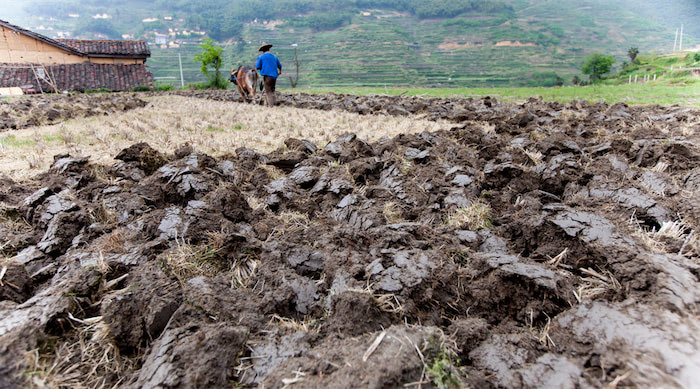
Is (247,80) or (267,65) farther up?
(267,65)

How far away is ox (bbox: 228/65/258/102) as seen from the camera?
14.4 m

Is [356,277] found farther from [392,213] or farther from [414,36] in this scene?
[414,36]

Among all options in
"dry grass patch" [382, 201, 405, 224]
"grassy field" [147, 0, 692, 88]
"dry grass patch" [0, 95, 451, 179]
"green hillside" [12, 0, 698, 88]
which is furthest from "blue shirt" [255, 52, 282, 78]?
"grassy field" [147, 0, 692, 88]

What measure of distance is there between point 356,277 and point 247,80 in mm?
14349

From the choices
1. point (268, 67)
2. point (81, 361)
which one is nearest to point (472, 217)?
point (81, 361)

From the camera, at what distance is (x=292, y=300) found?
188 cm

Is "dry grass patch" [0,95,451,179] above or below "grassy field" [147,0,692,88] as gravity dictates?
below

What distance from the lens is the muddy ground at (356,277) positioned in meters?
1.34

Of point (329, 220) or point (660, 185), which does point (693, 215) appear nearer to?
point (660, 185)

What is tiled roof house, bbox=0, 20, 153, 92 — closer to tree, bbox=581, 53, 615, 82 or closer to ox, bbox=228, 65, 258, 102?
ox, bbox=228, 65, 258, 102

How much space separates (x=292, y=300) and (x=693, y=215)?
2.81m

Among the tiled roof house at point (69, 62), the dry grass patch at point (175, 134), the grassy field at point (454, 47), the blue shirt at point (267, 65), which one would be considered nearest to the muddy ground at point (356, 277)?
the dry grass patch at point (175, 134)

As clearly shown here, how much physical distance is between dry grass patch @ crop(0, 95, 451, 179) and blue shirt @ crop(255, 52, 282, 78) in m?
3.65

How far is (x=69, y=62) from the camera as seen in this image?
84.0 feet
